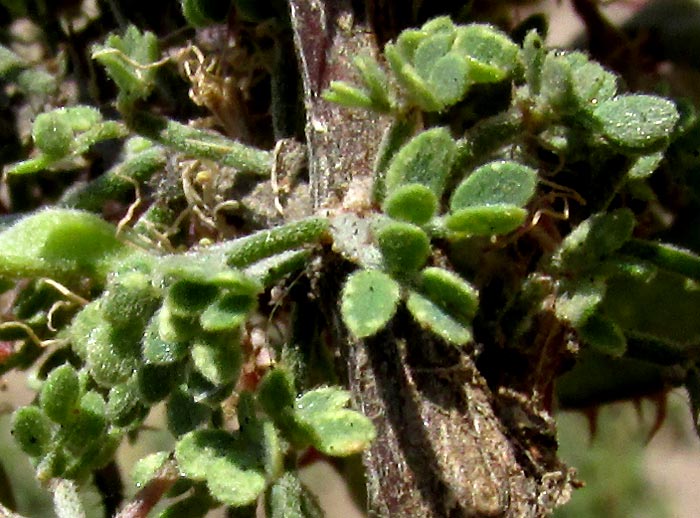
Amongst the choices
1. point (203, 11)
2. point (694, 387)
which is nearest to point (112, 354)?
point (203, 11)

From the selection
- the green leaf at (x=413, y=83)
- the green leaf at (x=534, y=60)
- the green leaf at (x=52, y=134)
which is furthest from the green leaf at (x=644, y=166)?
the green leaf at (x=52, y=134)

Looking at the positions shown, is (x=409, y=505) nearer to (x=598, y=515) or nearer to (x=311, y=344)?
(x=311, y=344)

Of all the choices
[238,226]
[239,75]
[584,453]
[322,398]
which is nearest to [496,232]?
[322,398]

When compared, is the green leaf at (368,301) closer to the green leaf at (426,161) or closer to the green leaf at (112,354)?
the green leaf at (426,161)

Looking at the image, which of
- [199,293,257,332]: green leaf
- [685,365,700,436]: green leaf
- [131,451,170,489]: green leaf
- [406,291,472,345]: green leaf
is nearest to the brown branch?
[131,451,170,489]: green leaf

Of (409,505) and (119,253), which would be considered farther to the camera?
(119,253)

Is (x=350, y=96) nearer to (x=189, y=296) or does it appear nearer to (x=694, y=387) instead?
(x=189, y=296)
